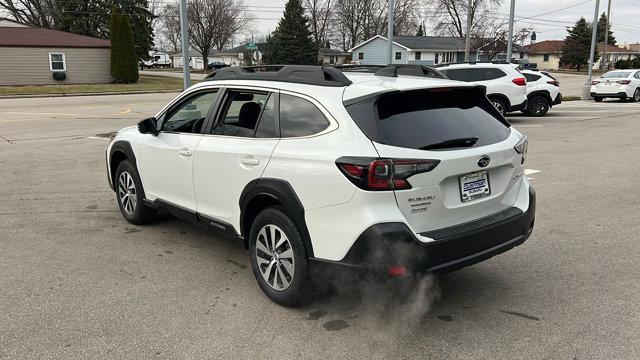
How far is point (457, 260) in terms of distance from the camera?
11.2 feet

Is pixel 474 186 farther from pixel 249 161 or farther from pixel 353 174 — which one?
pixel 249 161

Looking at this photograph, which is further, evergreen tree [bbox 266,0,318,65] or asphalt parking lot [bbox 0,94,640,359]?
evergreen tree [bbox 266,0,318,65]

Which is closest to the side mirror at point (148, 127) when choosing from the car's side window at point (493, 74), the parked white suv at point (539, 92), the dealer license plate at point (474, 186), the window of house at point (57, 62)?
the dealer license plate at point (474, 186)

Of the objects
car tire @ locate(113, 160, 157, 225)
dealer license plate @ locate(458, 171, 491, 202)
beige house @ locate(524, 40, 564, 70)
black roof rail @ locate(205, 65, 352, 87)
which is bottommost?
car tire @ locate(113, 160, 157, 225)

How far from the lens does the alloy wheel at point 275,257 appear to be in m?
3.73

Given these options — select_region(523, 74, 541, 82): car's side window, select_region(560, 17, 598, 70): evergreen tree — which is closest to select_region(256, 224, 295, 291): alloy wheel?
select_region(523, 74, 541, 82): car's side window

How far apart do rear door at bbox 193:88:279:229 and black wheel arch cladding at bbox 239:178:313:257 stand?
70 mm

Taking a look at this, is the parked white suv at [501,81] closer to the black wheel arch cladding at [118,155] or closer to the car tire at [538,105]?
the car tire at [538,105]

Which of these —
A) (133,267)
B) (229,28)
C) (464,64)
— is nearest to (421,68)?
(133,267)

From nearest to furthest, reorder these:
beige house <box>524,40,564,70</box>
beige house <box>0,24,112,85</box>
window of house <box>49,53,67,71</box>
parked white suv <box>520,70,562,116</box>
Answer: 1. parked white suv <box>520,70,562,116</box>
2. beige house <box>0,24,112,85</box>
3. window of house <box>49,53,67,71</box>
4. beige house <box>524,40,564,70</box>

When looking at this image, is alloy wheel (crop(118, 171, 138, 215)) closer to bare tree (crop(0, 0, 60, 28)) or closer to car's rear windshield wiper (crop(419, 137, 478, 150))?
car's rear windshield wiper (crop(419, 137, 478, 150))

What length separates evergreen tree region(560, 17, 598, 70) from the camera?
80.6m

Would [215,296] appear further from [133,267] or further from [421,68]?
[421,68]

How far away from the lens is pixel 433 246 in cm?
326
